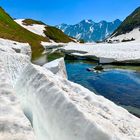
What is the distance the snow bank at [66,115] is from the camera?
19.2ft

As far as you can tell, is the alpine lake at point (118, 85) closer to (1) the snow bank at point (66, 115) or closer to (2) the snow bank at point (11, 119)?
(1) the snow bank at point (66, 115)

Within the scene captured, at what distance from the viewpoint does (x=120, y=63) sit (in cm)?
5078

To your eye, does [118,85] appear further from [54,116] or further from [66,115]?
[66,115]

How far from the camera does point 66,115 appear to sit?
6426 millimetres

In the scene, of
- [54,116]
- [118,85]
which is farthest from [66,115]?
[118,85]

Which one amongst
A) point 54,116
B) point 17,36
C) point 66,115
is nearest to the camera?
point 66,115

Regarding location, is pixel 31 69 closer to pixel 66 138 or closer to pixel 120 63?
pixel 66 138

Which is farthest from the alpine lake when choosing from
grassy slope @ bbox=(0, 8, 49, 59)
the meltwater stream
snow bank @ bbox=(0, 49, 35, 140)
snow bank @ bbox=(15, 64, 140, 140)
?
grassy slope @ bbox=(0, 8, 49, 59)

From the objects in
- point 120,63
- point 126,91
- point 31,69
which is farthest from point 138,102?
point 120,63

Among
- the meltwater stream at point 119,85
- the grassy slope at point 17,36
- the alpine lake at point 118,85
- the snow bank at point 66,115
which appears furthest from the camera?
the grassy slope at point 17,36

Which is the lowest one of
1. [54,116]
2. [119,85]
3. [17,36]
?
[119,85]

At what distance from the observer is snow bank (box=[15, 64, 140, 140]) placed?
5846mm

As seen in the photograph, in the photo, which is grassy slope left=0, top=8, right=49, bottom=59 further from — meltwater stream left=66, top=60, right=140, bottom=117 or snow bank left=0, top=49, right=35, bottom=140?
snow bank left=0, top=49, right=35, bottom=140

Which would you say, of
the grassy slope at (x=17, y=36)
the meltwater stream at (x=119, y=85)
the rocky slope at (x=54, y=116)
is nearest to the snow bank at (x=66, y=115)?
the rocky slope at (x=54, y=116)
